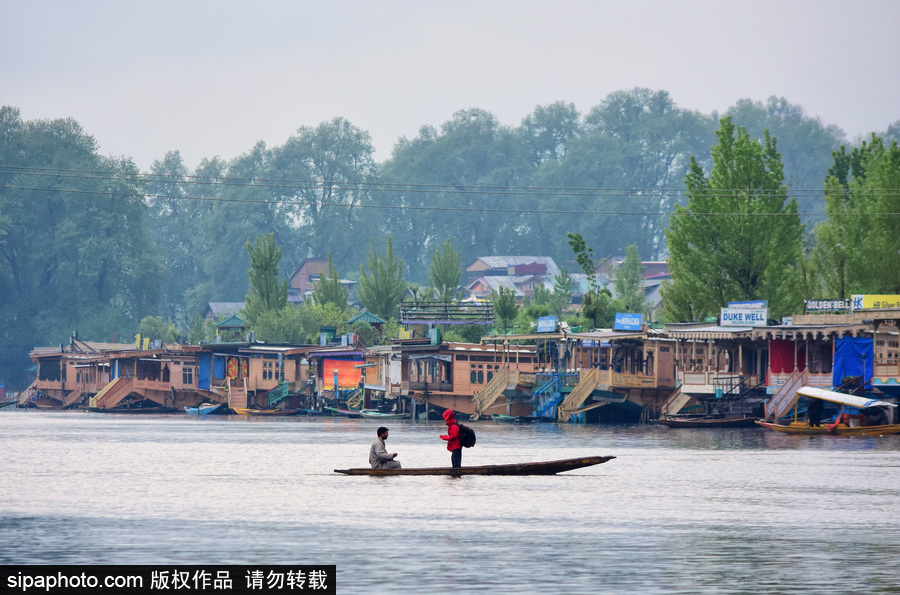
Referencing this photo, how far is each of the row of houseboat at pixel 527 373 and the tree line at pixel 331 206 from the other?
25.3 m

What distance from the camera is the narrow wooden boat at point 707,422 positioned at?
65.2 m

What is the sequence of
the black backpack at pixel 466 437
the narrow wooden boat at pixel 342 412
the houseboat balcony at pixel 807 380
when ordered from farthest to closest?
the narrow wooden boat at pixel 342 412, the houseboat balcony at pixel 807 380, the black backpack at pixel 466 437

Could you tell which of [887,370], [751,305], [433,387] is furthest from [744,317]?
[433,387]

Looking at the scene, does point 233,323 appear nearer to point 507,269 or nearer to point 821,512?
point 507,269

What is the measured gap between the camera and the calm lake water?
22.7m

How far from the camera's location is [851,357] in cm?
6122

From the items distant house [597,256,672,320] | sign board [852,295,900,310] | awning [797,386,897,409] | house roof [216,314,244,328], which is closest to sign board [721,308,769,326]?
sign board [852,295,900,310]

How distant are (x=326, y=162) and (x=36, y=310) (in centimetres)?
5131

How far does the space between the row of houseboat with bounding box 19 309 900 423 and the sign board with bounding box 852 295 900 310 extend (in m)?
0.77

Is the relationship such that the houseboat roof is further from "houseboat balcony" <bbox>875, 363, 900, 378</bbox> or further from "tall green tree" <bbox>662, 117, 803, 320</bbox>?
"houseboat balcony" <bbox>875, 363, 900, 378</bbox>

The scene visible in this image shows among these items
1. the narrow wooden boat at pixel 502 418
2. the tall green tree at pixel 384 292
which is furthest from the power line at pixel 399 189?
the narrow wooden boat at pixel 502 418

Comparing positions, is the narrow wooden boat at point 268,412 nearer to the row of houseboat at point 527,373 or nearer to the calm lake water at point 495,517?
the row of houseboat at point 527,373

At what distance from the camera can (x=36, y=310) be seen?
147 m

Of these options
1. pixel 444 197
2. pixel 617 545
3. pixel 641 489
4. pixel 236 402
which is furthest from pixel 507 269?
pixel 617 545
